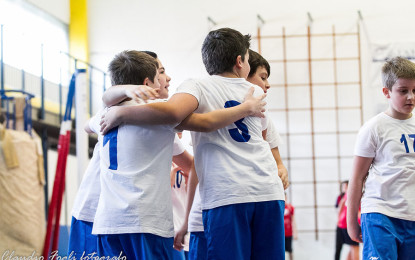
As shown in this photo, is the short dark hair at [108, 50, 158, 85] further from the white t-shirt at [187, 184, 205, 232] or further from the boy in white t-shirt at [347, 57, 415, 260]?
the boy in white t-shirt at [347, 57, 415, 260]

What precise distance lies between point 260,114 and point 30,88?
217 inches

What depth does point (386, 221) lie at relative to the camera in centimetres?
240

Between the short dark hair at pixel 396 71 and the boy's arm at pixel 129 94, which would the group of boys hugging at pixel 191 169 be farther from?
the short dark hair at pixel 396 71

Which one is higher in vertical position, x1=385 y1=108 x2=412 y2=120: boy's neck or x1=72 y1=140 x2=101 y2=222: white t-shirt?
x1=385 y1=108 x2=412 y2=120: boy's neck

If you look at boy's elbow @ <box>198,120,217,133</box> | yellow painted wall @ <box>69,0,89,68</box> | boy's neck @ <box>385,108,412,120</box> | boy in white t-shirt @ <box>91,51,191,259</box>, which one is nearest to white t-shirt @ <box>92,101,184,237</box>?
boy in white t-shirt @ <box>91,51,191,259</box>

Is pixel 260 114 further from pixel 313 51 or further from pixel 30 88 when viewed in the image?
pixel 313 51

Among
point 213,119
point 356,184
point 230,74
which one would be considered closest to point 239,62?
point 230,74

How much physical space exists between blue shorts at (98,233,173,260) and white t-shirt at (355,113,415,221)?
99 centimetres

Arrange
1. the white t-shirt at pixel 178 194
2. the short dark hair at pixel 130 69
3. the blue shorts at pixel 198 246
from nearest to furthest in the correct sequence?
the short dark hair at pixel 130 69 → the blue shorts at pixel 198 246 → the white t-shirt at pixel 178 194

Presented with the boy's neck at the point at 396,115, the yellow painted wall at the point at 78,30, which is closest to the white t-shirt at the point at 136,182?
the boy's neck at the point at 396,115

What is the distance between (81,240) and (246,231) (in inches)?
28.5

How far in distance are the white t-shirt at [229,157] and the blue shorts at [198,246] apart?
27 centimetres

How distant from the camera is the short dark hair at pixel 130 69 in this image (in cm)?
206

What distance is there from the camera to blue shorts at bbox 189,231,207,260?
2197 millimetres
